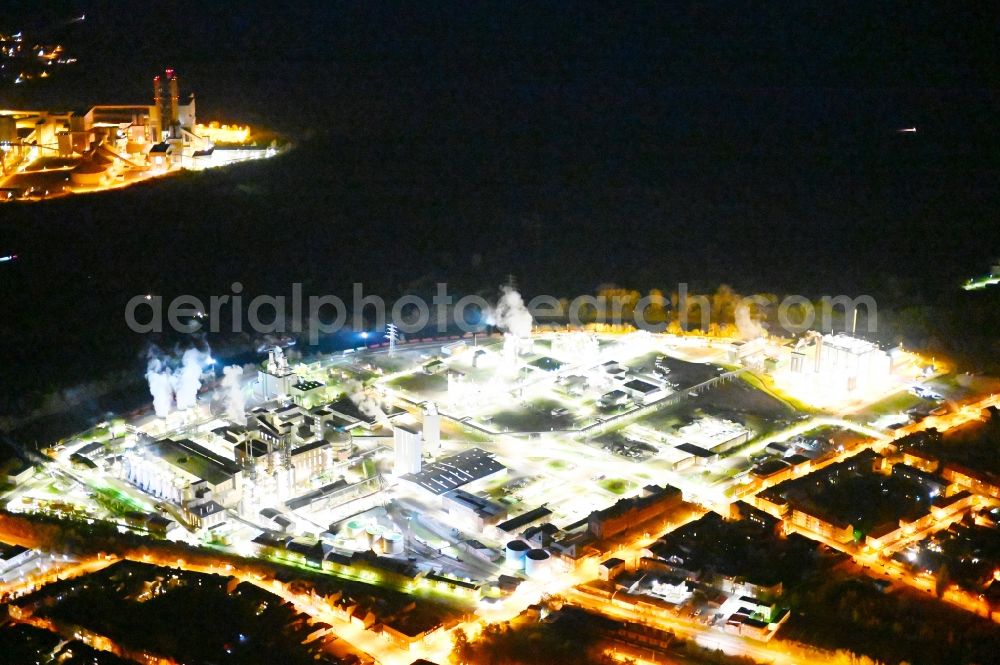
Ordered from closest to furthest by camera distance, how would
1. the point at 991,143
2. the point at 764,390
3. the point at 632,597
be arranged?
1. the point at 632,597
2. the point at 764,390
3. the point at 991,143

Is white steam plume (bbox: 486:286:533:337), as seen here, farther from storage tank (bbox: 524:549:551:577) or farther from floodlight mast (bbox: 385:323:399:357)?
storage tank (bbox: 524:549:551:577)

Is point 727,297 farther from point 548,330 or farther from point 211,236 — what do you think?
point 211,236

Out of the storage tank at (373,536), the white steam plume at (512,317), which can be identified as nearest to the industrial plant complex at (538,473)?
the storage tank at (373,536)

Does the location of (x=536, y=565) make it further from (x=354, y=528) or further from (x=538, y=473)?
(x=538, y=473)

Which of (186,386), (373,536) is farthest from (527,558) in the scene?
(186,386)

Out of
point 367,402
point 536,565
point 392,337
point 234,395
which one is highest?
point 392,337

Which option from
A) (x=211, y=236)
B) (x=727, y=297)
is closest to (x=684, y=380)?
(x=727, y=297)

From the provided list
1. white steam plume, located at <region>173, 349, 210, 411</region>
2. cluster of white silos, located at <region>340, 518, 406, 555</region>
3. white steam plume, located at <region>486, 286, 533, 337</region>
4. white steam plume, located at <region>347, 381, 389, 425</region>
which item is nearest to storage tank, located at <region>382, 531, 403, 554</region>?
cluster of white silos, located at <region>340, 518, 406, 555</region>
